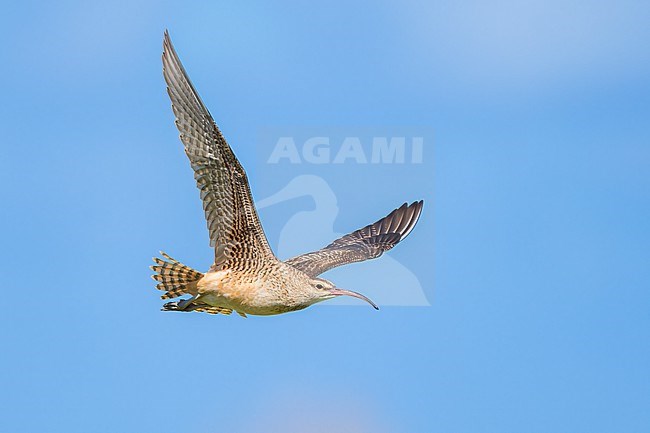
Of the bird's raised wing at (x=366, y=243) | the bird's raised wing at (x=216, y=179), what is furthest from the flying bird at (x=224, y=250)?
the bird's raised wing at (x=366, y=243)

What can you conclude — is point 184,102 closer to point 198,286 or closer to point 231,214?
point 231,214

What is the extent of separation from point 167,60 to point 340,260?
5.64 meters

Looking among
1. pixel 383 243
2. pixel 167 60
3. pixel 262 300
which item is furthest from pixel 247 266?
pixel 383 243

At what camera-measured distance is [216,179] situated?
16.0 meters

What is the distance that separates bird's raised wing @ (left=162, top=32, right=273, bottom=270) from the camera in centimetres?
1548

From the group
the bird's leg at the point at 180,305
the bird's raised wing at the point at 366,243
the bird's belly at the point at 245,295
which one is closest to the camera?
the bird's belly at the point at 245,295

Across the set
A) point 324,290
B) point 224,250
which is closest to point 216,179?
point 224,250

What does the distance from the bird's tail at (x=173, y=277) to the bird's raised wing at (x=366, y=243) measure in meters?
2.20

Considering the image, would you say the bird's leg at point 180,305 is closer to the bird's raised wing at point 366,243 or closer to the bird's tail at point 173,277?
the bird's tail at point 173,277

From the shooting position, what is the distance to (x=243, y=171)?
1594 centimetres

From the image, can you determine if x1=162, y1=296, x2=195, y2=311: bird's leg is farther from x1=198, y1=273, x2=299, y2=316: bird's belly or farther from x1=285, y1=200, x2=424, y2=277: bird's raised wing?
x1=285, y1=200, x2=424, y2=277: bird's raised wing

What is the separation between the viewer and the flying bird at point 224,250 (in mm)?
15664

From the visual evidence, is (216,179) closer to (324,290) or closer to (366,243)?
(324,290)

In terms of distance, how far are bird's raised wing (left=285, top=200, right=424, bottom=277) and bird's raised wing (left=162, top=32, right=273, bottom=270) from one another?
2.20 meters
